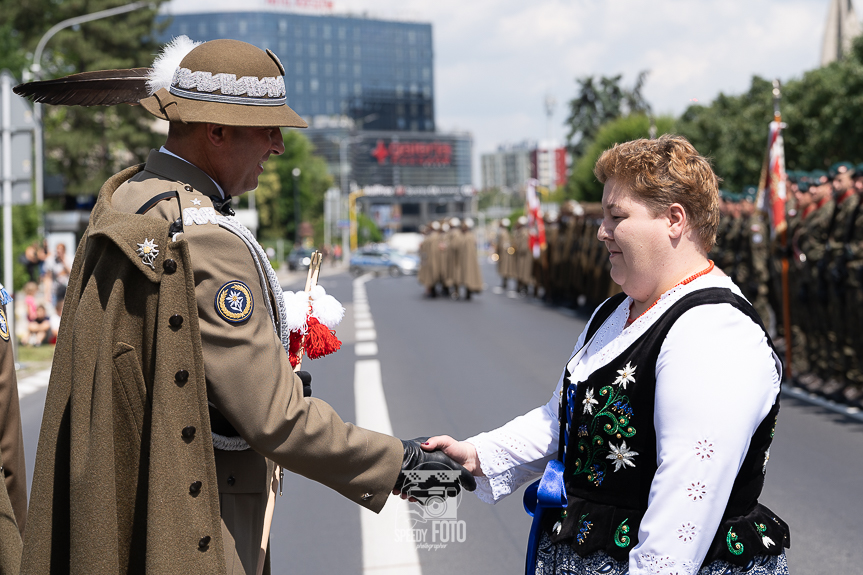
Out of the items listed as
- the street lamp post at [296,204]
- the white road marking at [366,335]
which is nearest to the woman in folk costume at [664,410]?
the white road marking at [366,335]

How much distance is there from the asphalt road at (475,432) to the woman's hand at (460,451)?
75.4 inches

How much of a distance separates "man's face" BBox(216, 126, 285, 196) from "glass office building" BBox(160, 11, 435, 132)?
147 meters

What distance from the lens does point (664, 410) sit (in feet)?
6.76

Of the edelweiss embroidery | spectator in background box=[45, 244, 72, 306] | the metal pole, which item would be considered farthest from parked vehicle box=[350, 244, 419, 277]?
the edelweiss embroidery

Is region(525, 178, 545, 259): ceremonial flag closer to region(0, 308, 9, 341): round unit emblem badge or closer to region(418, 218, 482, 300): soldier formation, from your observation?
region(418, 218, 482, 300): soldier formation

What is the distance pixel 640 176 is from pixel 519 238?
2498 cm

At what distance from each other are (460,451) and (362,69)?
158 metres

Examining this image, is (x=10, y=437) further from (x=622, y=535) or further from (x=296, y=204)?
(x=296, y=204)

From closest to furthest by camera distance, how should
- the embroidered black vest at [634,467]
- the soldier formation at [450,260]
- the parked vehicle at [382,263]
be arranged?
the embroidered black vest at [634,467] < the soldier formation at [450,260] < the parked vehicle at [382,263]

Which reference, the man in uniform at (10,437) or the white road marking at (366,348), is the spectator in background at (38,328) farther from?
the man in uniform at (10,437)

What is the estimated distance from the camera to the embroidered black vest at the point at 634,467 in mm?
2104

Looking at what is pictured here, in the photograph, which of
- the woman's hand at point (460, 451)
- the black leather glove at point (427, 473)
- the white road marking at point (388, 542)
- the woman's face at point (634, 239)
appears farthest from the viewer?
the white road marking at point (388, 542)

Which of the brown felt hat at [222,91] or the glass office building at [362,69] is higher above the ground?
the glass office building at [362,69]

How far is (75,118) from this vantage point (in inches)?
1646
